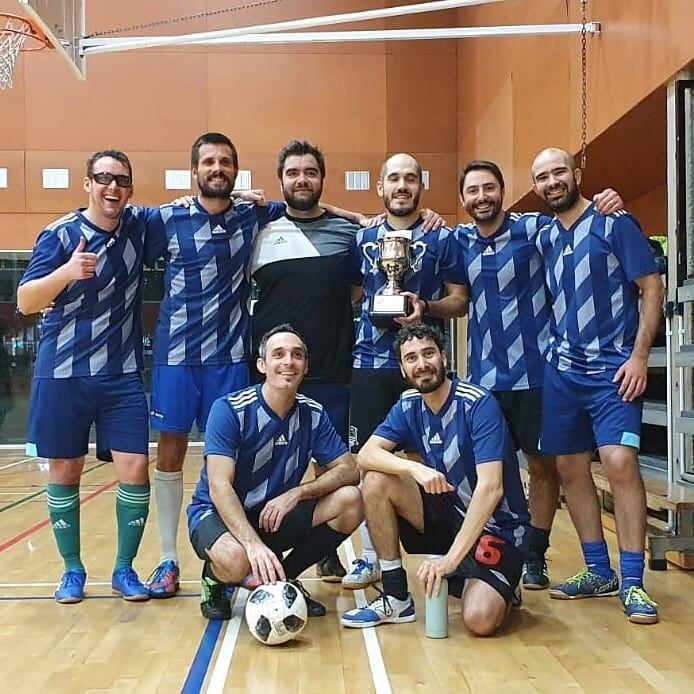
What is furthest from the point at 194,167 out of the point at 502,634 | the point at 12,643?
the point at 502,634

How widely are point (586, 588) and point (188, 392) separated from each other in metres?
1.78

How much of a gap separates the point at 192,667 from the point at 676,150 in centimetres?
355

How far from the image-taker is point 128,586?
12.1 ft

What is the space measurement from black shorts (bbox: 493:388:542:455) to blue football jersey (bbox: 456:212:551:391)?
Answer: 3 cm

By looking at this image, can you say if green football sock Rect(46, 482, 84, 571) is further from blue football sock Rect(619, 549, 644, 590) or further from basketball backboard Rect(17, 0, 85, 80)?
basketball backboard Rect(17, 0, 85, 80)

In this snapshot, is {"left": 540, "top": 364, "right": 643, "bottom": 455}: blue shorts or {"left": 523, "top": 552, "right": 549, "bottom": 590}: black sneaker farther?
{"left": 523, "top": 552, "right": 549, "bottom": 590}: black sneaker

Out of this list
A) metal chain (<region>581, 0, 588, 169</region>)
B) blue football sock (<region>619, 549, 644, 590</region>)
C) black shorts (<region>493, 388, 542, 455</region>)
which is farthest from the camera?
metal chain (<region>581, 0, 588, 169</region>)

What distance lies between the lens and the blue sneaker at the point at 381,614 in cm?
319

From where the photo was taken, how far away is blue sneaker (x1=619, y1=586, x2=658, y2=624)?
321 centimetres

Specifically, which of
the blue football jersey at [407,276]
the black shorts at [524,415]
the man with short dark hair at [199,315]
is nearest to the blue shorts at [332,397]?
the blue football jersey at [407,276]

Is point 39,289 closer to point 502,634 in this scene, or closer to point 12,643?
point 12,643

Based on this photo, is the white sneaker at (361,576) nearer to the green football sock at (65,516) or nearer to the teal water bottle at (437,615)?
the teal water bottle at (437,615)

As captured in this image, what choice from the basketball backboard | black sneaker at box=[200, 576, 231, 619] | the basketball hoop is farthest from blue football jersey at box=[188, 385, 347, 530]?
the basketball hoop

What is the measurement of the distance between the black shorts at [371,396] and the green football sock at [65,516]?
3.93 feet
